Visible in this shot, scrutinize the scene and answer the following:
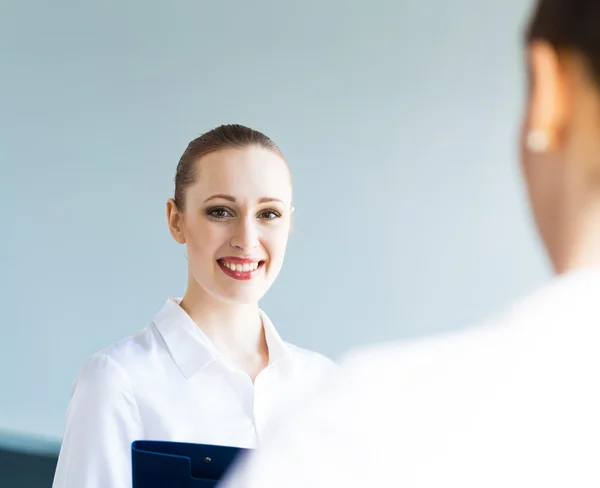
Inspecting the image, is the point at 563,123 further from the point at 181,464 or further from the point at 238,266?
the point at 238,266

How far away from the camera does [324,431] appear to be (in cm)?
43

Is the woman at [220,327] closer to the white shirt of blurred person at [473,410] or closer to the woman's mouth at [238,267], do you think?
the woman's mouth at [238,267]

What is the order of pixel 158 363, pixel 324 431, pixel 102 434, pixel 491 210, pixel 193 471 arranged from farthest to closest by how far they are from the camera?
pixel 491 210
pixel 158 363
pixel 102 434
pixel 193 471
pixel 324 431

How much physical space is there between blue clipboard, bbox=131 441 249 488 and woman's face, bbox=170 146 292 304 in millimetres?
622

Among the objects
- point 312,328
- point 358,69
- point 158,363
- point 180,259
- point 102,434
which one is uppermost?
point 358,69

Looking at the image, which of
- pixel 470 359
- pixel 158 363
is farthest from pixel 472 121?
pixel 470 359

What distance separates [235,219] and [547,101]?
1301 mm

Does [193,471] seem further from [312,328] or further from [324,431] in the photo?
[312,328]

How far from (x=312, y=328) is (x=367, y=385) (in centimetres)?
336

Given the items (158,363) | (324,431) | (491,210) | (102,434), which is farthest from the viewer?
(491,210)

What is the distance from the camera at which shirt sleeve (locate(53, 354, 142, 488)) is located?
1470 millimetres

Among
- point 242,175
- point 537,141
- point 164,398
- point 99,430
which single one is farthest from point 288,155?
point 537,141

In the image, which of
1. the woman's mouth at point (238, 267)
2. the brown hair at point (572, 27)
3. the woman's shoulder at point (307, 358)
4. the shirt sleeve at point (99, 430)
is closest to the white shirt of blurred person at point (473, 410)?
the brown hair at point (572, 27)

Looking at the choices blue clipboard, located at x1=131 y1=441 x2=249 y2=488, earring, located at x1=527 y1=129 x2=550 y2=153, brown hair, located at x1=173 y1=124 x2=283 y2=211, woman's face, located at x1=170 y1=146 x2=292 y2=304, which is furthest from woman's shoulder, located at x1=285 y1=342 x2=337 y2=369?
earring, located at x1=527 y1=129 x2=550 y2=153
